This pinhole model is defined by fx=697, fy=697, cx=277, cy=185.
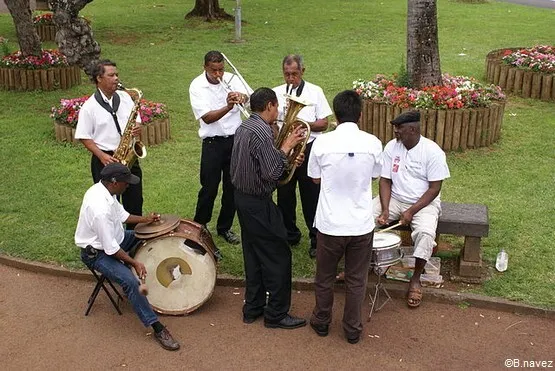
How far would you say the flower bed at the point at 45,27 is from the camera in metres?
19.9

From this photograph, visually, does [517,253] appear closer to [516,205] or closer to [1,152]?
[516,205]

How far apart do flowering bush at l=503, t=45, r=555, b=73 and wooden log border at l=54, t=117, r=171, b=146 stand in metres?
6.93

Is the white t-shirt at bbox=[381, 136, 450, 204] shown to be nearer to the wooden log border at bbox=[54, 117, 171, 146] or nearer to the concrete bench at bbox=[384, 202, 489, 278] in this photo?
the concrete bench at bbox=[384, 202, 489, 278]

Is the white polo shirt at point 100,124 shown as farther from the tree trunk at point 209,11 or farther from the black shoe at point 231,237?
the tree trunk at point 209,11

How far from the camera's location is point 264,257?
19.5 ft

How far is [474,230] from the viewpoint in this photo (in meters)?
6.60

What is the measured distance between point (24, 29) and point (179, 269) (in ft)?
32.5

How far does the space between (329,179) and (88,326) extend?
2539 mm

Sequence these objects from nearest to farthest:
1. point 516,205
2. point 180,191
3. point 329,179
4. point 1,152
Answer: point 329,179, point 516,205, point 180,191, point 1,152

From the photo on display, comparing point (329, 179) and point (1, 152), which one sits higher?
point (329, 179)

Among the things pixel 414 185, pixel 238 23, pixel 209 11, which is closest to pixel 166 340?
pixel 414 185

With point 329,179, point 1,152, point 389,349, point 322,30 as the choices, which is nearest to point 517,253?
point 389,349

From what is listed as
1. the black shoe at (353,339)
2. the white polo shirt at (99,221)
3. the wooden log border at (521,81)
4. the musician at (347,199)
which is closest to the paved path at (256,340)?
the black shoe at (353,339)

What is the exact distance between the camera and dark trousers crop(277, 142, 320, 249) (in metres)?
7.14
